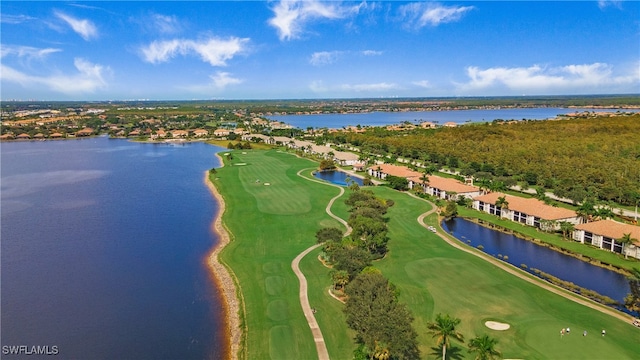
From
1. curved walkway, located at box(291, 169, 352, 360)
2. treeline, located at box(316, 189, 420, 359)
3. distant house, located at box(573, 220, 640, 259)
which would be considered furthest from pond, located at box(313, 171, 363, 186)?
distant house, located at box(573, 220, 640, 259)

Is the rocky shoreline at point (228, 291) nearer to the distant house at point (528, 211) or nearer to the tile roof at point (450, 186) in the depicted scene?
the tile roof at point (450, 186)

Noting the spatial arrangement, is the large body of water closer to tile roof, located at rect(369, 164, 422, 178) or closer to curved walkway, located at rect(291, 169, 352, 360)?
curved walkway, located at rect(291, 169, 352, 360)

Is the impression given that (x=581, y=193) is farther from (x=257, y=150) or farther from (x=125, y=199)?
(x=257, y=150)

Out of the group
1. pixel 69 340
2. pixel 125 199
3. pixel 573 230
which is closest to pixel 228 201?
pixel 125 199

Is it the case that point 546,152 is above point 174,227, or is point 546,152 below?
above

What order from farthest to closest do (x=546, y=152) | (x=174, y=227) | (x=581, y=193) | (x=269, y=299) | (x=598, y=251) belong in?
(x=546, y=152), (x=581, y=193), (x=174, y=227), (x=598, y=251), (x=269, y=299)

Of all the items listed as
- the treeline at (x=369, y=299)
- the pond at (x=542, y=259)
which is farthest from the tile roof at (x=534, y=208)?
the treeline at (x=369, y=299)

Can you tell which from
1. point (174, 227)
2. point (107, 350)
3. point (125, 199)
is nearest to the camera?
point (107, 350)
